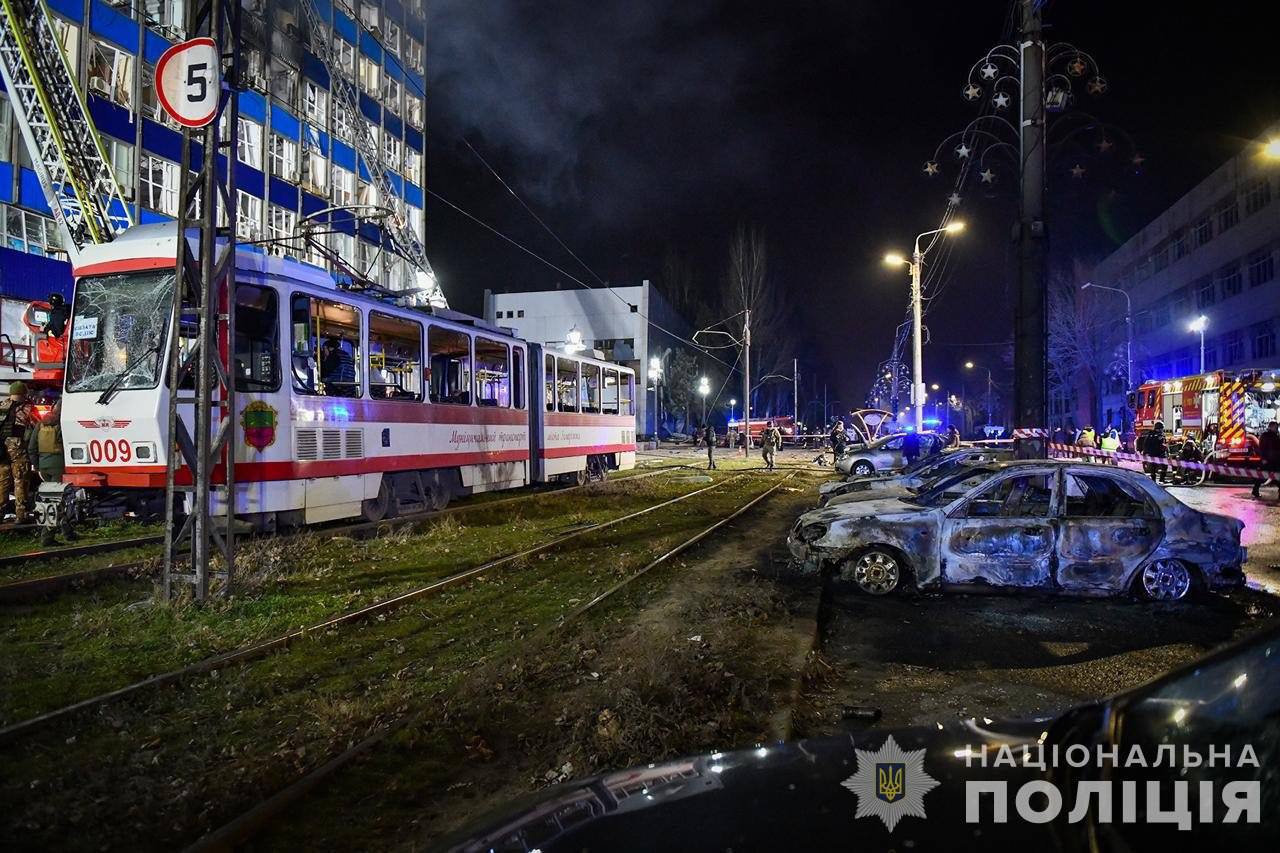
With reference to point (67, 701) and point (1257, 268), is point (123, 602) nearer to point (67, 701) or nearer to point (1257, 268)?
point (67, 701)

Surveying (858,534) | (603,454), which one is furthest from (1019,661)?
(603,454)

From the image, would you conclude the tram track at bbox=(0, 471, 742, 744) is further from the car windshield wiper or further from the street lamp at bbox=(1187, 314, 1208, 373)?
the street lamp at bbox=(1187, 314, 1208, 373)

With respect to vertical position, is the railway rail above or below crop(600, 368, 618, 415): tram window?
below

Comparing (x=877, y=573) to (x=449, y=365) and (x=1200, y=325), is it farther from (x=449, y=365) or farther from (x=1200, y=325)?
(x=1200, y=325)

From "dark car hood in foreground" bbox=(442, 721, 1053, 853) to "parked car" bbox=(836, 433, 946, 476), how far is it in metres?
19.7

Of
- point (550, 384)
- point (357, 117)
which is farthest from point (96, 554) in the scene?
point (357, 117)

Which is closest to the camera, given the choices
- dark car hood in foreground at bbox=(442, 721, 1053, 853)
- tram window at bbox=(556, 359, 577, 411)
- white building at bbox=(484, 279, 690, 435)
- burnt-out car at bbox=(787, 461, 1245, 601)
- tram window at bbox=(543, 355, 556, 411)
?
dark car hood in foreground at bbox=(442, 721, 1053, 853)

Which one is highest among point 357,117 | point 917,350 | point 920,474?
point 357,117

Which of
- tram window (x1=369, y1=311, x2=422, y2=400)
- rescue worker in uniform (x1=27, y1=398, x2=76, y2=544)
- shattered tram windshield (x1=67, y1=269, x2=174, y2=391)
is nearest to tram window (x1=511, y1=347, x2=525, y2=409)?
tram window (x1=369, y1=311, x2=422, y2=400)

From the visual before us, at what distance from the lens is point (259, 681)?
538 cm

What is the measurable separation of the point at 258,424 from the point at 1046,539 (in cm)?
945

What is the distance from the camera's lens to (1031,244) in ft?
42.4

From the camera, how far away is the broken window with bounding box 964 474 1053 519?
25.7 ft

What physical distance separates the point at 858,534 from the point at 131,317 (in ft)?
30.3
